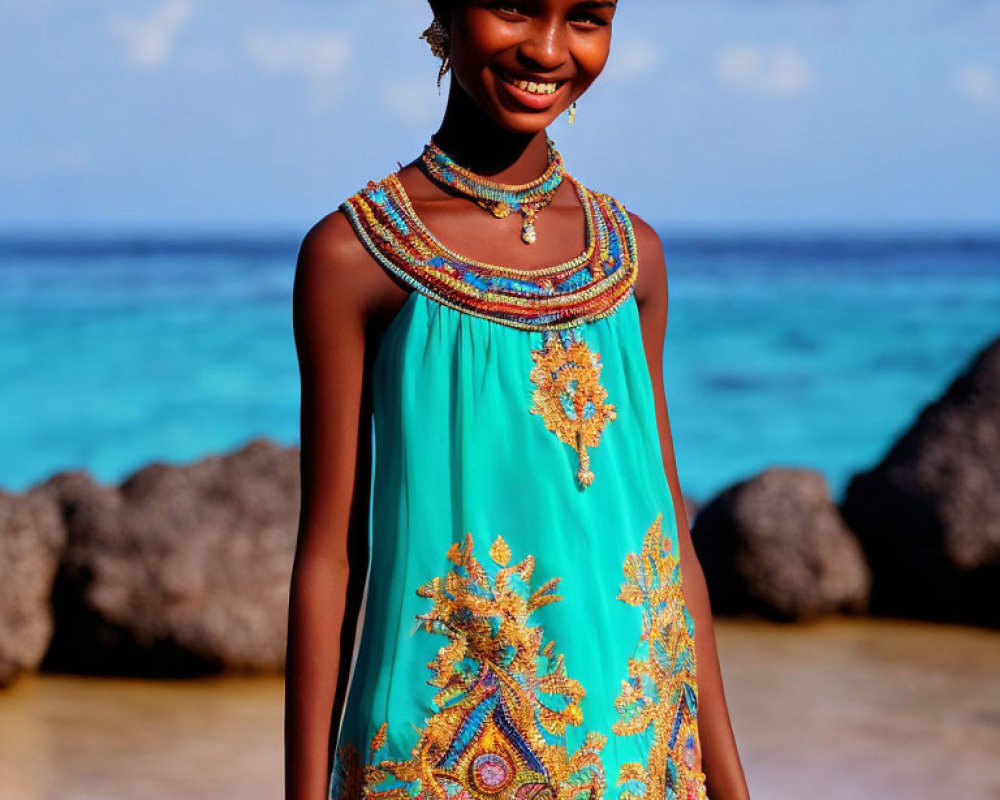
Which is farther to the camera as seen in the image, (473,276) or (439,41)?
(439,41)

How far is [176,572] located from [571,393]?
4384 mm

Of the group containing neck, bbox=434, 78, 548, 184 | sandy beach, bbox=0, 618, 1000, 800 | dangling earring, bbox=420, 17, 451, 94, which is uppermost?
dangling earring, bbox=420, 17, 451, 94

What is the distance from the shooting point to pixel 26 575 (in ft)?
20.3

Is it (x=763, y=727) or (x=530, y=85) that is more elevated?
(x=530, y=85)

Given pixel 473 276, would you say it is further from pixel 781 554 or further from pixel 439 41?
pixel 781 554

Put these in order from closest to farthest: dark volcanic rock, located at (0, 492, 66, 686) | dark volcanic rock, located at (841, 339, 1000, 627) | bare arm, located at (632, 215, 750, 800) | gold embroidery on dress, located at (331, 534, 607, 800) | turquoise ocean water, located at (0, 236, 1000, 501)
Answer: gold embroidery on dress, located at (331, 534, 607, 800) → bare arm, located at (632, 215, 750, 800) → dark volcanic rock, located at (0, 492, 66, 686) → dark volcanic rock, located at (841, 339, 1000, 627) → turquoise ocean water, located at (0, 236, 1000, 501)

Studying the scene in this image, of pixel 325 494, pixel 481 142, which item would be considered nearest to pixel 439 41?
pixel 481 142

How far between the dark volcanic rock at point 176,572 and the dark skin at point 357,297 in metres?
4.16

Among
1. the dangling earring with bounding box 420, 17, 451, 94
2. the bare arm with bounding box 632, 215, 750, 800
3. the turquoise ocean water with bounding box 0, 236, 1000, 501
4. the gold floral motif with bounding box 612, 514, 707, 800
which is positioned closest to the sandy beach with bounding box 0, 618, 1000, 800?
the bare arm with bounding box 632, 215, 750, 800

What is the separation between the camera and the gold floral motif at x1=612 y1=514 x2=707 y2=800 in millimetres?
2016

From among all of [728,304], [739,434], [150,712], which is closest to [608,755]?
[150,712]

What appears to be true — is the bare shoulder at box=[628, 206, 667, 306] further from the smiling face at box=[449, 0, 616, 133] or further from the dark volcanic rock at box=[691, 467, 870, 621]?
the dark volcanic rock at box=[691, 467, 870, 621]

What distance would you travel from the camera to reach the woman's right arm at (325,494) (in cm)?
203

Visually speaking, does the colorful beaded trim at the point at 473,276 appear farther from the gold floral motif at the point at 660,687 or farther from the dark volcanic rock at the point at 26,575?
the dark volcanic rock at the point at 26,575
